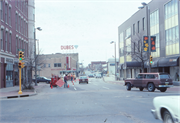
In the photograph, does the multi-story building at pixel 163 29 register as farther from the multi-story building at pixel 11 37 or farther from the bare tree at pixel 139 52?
the multi-story building at pixel 11 37

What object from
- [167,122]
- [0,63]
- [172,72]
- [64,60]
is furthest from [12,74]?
[64,60]

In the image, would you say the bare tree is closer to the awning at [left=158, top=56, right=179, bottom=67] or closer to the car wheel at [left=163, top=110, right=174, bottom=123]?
the awning at [left=158, top=56, right=179, bottom=67]

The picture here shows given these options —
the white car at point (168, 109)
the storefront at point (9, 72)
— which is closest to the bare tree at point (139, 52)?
the storefront at point (9, 72)

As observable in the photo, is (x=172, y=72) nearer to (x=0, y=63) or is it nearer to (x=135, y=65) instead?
(x=135, y=65)

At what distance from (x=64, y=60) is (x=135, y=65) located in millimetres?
48117

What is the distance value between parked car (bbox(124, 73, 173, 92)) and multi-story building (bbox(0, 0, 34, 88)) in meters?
12.7

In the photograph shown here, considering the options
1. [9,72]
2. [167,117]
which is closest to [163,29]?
[9,72]

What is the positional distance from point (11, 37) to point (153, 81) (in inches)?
832

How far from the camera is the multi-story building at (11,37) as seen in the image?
89.4 feet

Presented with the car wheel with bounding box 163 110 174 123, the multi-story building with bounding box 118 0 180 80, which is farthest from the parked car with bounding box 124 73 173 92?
the car wheel with bounding box 163 110 174 123

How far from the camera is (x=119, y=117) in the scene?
8281 mm

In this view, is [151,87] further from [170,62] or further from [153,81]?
[170,62]

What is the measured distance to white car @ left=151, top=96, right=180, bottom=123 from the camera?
5.36 meters

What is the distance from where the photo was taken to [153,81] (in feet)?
65.0
